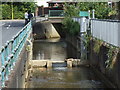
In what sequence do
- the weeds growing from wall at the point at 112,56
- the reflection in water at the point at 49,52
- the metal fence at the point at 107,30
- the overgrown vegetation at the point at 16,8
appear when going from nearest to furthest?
the weeds growing from wall at the point at 112,56
the metal fence at the point at 107,30
the reflection in water at the point at 49,52
the overgrown vegetation at the point at 16,8

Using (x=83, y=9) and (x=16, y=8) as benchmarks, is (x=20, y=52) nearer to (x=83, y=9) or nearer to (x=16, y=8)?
(x=83, y=9)

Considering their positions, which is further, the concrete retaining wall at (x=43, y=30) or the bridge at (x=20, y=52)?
the concrete retaining wall at (x=43, y=30)

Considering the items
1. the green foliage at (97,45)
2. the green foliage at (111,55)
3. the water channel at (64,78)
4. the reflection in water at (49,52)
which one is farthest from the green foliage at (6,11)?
the green foliage at (111,55)

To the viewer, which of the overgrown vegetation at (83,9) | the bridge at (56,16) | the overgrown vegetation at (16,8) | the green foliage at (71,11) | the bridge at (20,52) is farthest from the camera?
the overgrown vegetation at (16,8)

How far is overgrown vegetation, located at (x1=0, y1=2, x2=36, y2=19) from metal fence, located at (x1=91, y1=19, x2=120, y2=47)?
127 feet

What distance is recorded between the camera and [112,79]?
1530 centimetres

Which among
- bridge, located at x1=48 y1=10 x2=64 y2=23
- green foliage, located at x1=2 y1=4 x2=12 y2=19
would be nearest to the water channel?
bridge, located at x1=48 y1=10 x2=64 y2=23

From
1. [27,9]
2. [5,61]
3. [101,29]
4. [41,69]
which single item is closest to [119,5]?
[101,29]

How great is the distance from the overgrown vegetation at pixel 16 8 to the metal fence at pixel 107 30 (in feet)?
127

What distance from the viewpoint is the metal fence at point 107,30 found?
16234mm

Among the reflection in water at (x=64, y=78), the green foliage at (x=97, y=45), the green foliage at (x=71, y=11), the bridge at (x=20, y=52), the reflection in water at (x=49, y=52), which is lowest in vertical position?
the reflection in water at (x=49, y=52)

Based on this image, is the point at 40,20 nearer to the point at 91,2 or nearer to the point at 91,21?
the point at 91,2

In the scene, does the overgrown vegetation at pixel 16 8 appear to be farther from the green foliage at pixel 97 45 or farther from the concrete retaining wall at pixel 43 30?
the green foliage at pixel 97 45

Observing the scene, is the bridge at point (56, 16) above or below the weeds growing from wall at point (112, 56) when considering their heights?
above
